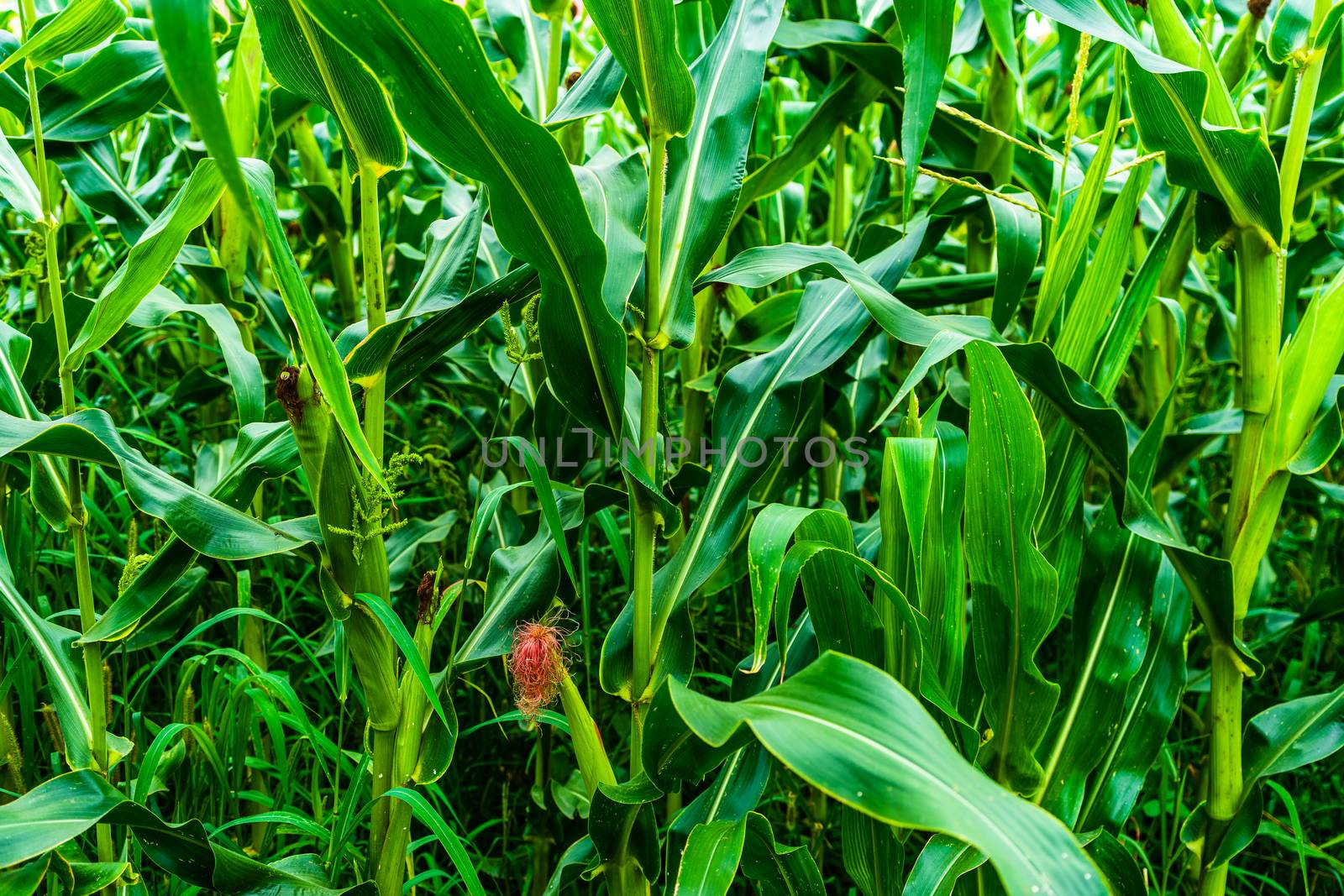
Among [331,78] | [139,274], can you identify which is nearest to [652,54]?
[331,78]

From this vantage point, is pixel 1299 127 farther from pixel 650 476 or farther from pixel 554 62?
pixel 554 62

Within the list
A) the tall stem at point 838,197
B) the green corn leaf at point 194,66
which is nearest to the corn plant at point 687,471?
the green corn leaf at point 194,66

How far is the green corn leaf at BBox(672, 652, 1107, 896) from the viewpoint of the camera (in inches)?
22.4

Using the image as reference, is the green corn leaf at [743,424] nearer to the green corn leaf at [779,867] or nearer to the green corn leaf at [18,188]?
the green corn leaf at [779,867]

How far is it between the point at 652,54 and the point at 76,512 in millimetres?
722

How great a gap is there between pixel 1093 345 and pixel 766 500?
428 mm

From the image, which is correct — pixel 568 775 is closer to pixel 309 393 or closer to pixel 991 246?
pixel 309 393

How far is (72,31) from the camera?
3.10ft

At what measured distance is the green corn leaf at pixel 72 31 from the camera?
2.99 ft

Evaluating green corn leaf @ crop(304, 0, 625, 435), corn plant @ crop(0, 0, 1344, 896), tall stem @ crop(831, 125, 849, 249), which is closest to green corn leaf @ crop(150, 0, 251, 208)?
corn plant @ crop(0, 0, 1344, 896)

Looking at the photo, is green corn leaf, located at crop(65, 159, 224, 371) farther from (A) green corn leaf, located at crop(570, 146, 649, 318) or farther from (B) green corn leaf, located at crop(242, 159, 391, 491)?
(A) green corn leaf, located at crop(570, 146, 649, 318)

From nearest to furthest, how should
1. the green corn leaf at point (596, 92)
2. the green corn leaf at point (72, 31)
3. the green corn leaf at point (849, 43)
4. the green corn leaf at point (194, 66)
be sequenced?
the green corn leaf at point (194, 66)
the green corn leaf at point (72, 31)
the green corn leaf at point (596, 92)
the green corn leaf at point (849, 43)

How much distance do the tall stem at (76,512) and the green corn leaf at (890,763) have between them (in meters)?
0.62

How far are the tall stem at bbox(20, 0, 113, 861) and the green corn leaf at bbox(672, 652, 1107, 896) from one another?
0.62 m
